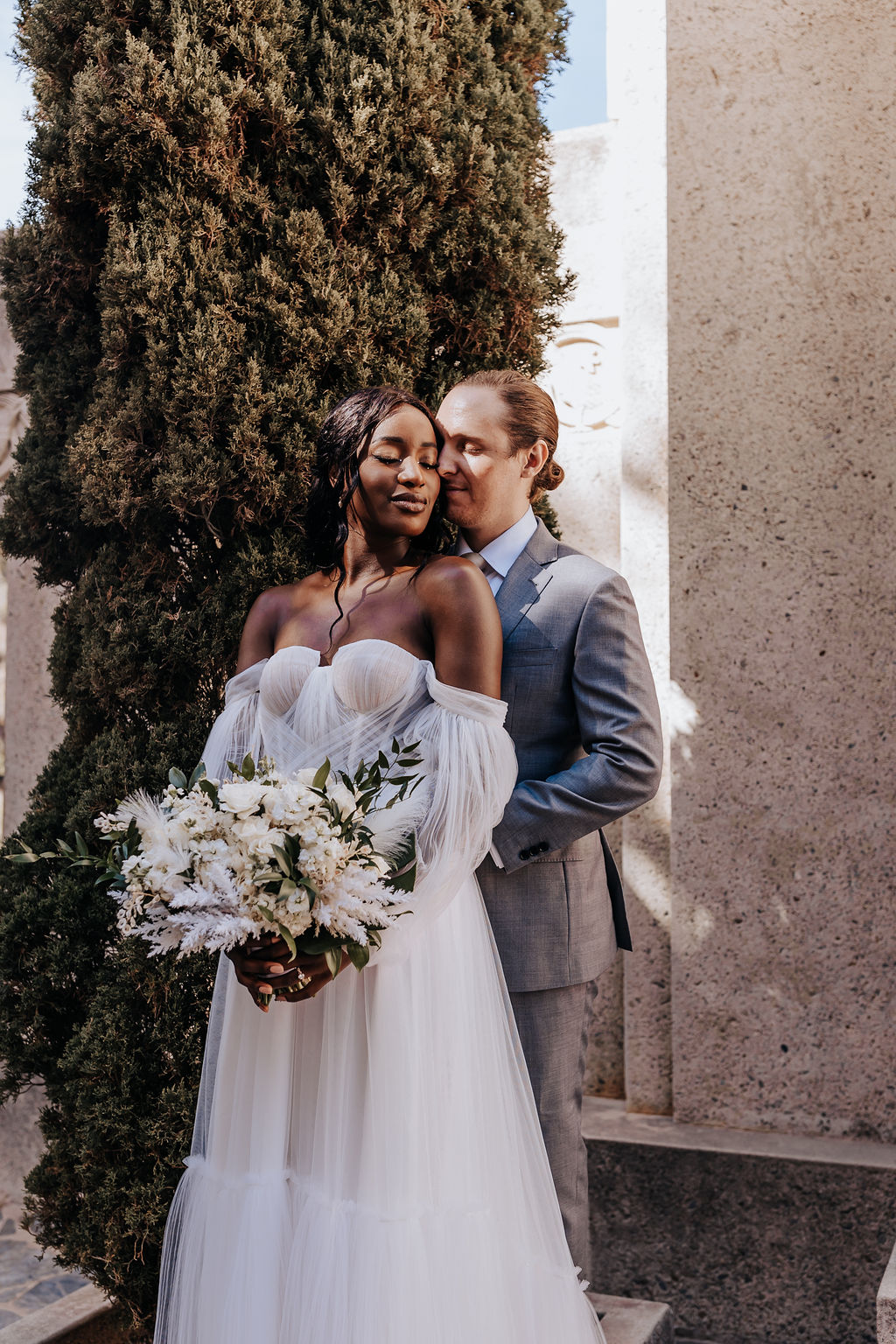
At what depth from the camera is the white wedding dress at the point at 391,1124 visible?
87.6 inches

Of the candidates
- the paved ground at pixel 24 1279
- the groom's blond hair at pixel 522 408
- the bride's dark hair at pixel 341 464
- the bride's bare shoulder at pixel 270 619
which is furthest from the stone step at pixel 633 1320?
the groom's blond hair at pixel 522 408

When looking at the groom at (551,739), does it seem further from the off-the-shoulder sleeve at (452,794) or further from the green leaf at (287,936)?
the green leaf at (287,936)

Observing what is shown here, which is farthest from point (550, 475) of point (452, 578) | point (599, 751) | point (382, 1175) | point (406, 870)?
point (382, 1175)

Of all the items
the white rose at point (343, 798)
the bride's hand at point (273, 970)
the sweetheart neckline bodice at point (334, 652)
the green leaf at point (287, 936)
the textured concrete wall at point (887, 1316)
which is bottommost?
the textured concrete wall at point (887, 1316)

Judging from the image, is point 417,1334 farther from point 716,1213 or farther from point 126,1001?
point 716,1213

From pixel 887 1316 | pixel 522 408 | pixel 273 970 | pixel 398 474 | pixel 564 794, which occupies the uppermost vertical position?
pixel 522 408

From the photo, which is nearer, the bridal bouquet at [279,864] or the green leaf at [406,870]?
the bridal bouquet at [279,864]

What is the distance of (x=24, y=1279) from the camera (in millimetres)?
4676

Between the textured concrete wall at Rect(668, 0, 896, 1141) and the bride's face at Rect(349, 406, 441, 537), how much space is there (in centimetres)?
209

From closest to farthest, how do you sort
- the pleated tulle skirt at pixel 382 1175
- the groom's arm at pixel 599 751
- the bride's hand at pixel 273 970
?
the bride's hand at pixel 273 970 → the pleated tulle skirt at pixel 382 1175 → the groom's arm at pixel 599 751

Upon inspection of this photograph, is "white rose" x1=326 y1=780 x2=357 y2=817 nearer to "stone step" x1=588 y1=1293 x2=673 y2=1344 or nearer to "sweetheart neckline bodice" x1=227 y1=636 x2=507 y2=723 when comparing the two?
"sweetheart neckline bodice" x1=227 y1=636 x2=507 y2=723

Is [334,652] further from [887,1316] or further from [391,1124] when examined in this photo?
[887,1316]

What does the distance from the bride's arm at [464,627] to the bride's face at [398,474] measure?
0.18 metres

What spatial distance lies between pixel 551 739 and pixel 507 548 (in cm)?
50
